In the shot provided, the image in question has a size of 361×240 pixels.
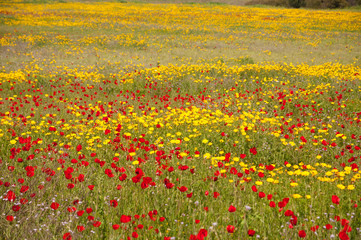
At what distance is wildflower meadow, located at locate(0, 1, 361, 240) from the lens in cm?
237

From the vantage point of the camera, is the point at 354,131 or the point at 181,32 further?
the point at 181,32

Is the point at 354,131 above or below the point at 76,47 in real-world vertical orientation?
below

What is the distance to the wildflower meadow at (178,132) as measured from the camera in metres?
2.37

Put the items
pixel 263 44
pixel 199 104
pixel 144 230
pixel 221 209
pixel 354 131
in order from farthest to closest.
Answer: pixel 263 44 < pixel 199 104 < pixel 354 131 < pixel 221 209 < pixel 144 230

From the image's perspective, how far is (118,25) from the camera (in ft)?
85.8

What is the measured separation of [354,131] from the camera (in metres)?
5.16

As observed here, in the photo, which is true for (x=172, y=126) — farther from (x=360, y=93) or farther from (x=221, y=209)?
(x=360, y=93)

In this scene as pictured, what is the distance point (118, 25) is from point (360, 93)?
931 inches

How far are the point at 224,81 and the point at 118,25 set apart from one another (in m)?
20.2

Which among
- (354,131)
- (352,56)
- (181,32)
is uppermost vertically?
(181,32)

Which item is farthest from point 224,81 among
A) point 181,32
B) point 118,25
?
point 118,25

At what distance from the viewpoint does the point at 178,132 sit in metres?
3.96

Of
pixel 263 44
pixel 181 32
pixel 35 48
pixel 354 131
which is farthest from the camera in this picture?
pixel 181 32

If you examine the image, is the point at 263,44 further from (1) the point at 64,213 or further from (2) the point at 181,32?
(1) the point at 64,213
